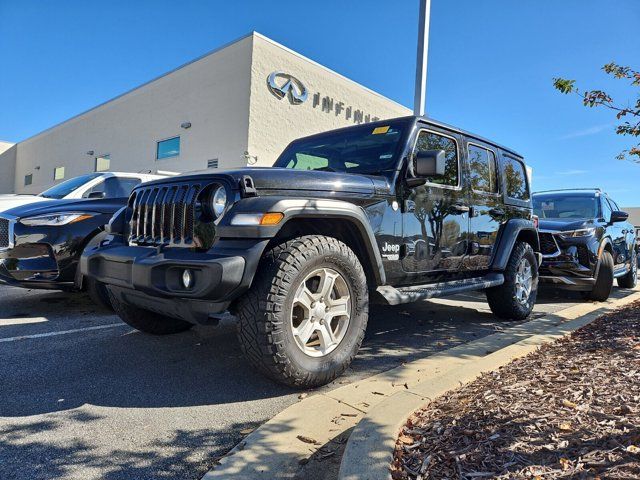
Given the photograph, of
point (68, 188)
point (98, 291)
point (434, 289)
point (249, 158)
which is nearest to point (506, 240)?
point (434, 289)

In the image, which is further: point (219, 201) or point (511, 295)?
point (511, 295)

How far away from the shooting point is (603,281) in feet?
21.7

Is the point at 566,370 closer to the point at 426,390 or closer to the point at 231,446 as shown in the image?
the point at 426,390

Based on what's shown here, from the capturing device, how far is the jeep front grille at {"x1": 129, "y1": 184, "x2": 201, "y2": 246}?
9.14 ft

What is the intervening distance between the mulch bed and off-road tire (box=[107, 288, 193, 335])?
7.98 feet

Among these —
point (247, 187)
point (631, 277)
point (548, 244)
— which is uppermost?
point (247, 187)

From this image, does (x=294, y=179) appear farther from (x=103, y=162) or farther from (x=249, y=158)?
(x=103, y=162)

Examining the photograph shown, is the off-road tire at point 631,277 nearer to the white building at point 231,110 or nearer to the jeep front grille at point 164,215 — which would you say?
the jeep front grille at point 164,215

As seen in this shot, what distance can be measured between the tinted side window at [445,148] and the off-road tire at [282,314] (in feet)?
5.43

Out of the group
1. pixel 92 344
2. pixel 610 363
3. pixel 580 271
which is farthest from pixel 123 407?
pixel 580 271

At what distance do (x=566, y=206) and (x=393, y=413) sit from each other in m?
7.01

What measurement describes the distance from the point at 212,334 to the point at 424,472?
2801 mm

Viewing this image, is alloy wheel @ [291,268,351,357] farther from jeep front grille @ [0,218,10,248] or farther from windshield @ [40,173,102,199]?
windshield @ [40,173,102,199]

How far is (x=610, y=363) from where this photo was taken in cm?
286
